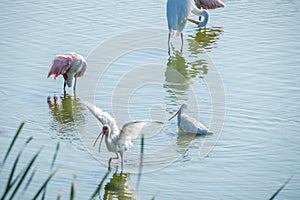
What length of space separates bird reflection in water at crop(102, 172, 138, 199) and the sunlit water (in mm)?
10

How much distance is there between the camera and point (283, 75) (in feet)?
28.3

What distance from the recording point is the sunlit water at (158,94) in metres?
5.95

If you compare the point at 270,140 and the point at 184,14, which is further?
the point at 184,14

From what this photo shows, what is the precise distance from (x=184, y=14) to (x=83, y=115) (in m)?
3.23

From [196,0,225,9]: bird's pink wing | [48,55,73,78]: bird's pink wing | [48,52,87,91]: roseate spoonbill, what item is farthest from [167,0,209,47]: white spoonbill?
[48,55,73,78]: bird's pink wing

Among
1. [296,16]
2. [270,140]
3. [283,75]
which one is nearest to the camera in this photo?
[270,140]

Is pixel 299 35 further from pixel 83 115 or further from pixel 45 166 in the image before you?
pixel 45 166

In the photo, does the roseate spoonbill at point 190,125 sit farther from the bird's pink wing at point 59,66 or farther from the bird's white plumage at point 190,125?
the bird's pink wing at point 59,66

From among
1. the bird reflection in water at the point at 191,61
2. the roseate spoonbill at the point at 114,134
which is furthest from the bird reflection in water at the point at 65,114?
the bird reflection in water at the point at 191,61

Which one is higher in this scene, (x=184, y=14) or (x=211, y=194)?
(x=184, y=14)

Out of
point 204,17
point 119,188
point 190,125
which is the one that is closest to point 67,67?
point 190,125

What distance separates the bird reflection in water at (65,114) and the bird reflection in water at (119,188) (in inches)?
37.0

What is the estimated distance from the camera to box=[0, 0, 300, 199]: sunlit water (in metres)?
5.95

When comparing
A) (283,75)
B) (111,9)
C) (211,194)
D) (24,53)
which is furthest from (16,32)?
(211,194)
